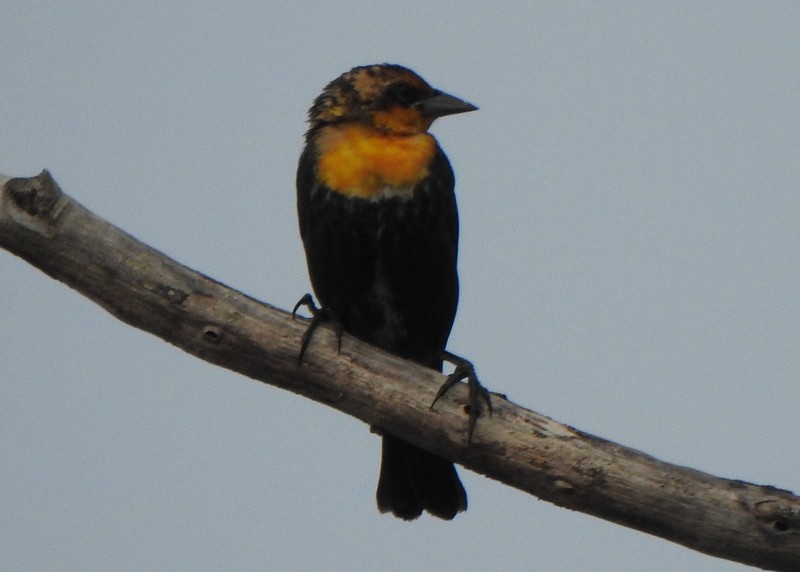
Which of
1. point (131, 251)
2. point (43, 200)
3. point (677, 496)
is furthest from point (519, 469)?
point (43, 200)

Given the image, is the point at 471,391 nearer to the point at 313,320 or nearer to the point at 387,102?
the point at 313,320

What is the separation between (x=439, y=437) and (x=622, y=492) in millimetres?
760

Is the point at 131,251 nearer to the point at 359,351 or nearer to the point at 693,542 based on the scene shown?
the point at 359,351

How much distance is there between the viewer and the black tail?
5328mm

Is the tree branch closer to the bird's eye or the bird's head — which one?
the bird's head

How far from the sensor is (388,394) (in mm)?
4512

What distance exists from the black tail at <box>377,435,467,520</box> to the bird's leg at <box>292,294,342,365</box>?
76cm

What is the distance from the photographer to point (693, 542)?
420 centimetres

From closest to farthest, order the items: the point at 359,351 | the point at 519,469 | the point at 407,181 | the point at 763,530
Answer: the point at 763,530
the point at 519,469
the point at 359,351
the point at 407,181

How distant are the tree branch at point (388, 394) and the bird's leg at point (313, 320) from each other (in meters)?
0.03

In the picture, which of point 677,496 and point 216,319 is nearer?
point 677,496

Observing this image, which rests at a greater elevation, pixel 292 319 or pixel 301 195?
pixel 301 195

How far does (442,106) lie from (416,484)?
179 centimetres

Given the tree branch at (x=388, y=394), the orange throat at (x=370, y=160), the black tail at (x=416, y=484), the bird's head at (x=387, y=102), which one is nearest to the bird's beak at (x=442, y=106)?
the bird's head at (x=387, y=102)
